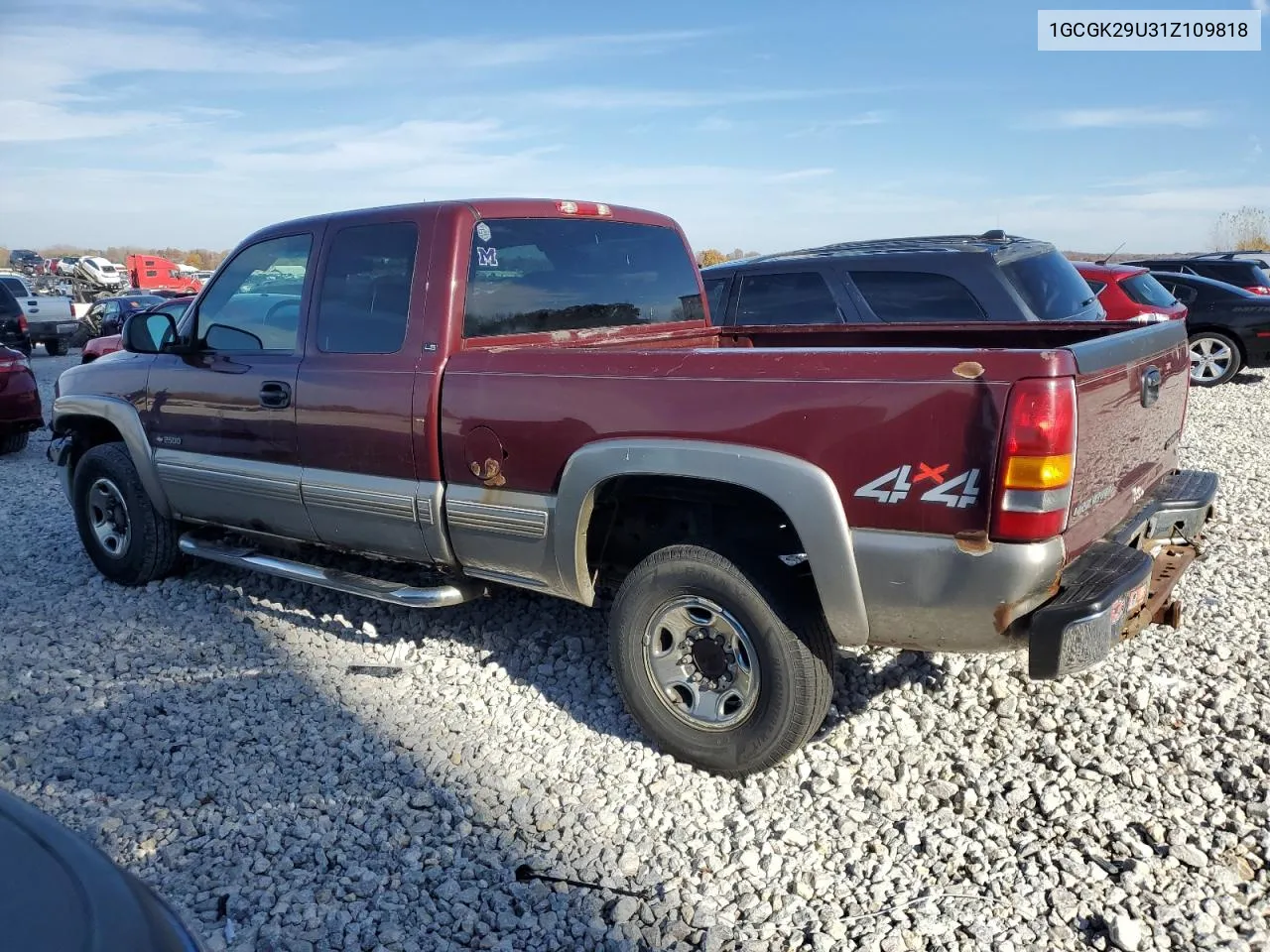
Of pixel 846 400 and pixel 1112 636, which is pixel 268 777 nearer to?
pixel 846 400

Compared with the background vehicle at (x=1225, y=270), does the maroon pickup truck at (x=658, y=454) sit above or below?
below

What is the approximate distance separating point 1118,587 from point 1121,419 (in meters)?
0.58

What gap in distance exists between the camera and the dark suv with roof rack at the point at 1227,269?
13562 millimetres

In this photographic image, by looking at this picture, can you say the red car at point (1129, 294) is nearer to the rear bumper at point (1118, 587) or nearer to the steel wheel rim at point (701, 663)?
the rear bumper at point (1118, 587)

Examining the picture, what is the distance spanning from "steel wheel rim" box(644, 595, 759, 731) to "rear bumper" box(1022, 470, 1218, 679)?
918 mm

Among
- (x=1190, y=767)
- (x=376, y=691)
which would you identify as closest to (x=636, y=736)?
(x=376, y=691)

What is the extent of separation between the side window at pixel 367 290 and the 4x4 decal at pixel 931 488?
6.65ft

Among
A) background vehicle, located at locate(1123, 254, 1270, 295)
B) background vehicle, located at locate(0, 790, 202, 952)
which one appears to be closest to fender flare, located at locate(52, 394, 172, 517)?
background vehicle, located at locate(0, 790, 202, 952)

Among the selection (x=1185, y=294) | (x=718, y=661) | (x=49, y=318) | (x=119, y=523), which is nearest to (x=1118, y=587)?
(x=718, y=661)

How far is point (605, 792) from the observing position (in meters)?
3.35

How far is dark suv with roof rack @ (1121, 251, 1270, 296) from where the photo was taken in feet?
44.5

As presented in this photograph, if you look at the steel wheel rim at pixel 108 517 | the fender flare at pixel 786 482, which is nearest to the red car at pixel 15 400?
the steel wheel rim at pixel 108 517

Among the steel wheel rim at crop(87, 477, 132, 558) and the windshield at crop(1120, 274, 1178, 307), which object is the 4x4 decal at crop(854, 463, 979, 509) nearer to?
the steel wheel rim at crop(87, 477, 132, 558)

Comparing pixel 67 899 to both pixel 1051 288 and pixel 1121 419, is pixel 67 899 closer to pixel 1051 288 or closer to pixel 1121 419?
pixel 1121 419
